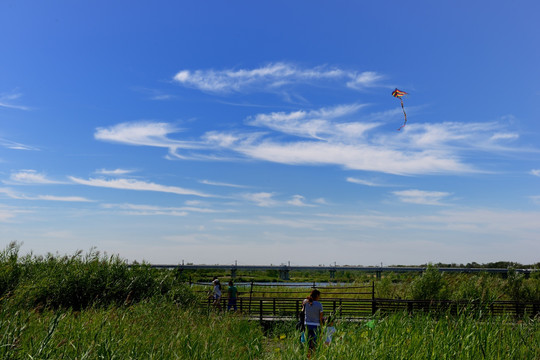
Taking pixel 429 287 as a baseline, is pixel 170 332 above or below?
below

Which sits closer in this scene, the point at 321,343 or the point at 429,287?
the point at 321,343

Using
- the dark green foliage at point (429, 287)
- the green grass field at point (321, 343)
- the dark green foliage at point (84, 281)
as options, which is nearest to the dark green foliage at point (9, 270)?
the dark green foliage at point (84, 281)

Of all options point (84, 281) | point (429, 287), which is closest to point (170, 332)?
point (84, 281)

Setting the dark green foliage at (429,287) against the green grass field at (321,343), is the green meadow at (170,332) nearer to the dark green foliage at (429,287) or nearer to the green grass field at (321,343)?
the green grass field at (321,343)

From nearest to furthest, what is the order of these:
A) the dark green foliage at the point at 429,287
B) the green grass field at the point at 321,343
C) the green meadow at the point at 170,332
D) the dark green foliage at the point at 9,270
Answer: the green grass field at the point at 321,343 → the green meadow at the point at 170,332 → the dark green foliage at the point at 9,270 → the dark green foliage at the point at 429,287

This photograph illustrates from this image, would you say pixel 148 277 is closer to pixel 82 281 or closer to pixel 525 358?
pixel 82 281

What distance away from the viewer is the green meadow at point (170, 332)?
26.9 ft

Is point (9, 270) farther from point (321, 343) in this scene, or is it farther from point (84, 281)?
point (321, 343)

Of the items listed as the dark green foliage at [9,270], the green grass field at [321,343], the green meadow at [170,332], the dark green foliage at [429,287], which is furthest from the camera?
the dark green foliage at [429,287]

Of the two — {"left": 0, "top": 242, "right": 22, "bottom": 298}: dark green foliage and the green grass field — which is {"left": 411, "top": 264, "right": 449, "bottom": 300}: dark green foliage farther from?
{"left": 0, "top": 242, "right": 22, "bottom": 298}: dark green foliage

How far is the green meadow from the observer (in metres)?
8.19

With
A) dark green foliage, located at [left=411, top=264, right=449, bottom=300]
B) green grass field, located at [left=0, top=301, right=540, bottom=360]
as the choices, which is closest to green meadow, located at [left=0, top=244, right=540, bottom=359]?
green grass field, located at [left=0, top=301, right=540, bottom=360]

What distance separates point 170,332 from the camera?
11.3 m

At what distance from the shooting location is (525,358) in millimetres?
8875
